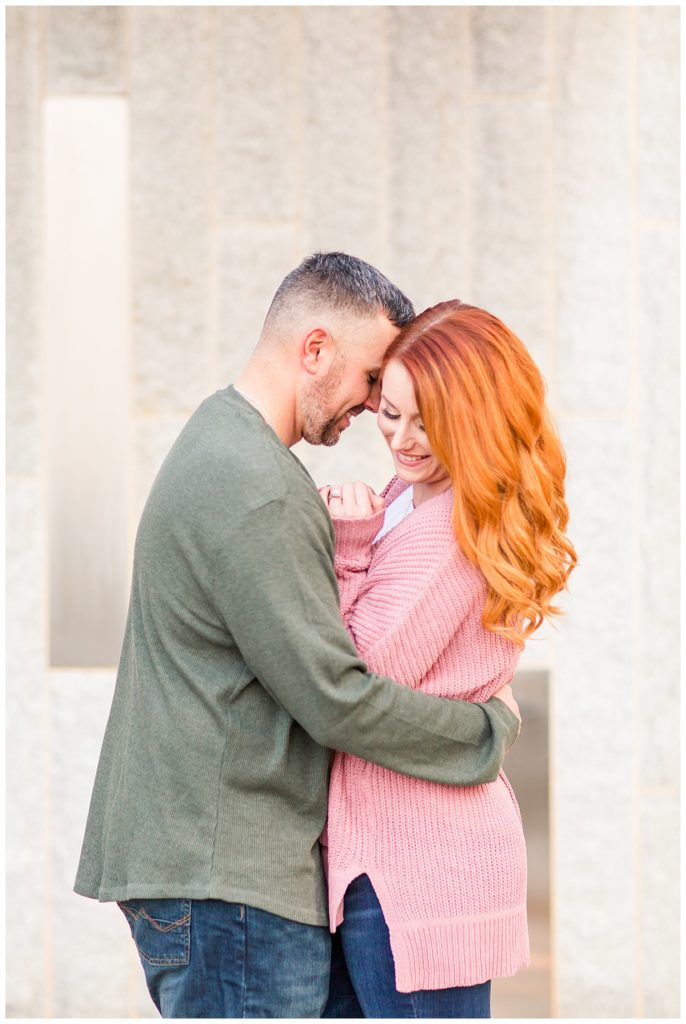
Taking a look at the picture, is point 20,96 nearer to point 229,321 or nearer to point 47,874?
point 229,321

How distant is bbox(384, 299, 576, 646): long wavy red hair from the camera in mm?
1687

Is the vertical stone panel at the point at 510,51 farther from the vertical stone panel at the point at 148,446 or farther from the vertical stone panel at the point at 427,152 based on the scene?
the vertical stone panel at the point at 148,446

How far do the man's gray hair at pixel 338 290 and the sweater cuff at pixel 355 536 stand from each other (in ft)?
1.13

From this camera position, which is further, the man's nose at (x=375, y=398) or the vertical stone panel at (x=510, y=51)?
the vertical stone panel at (x=510, y=51)

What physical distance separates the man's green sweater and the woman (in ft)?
0.21

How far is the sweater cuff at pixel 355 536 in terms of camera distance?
1777 millimetres

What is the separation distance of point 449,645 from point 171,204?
5.80ft

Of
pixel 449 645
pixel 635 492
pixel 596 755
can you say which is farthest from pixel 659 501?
pixel 449 645

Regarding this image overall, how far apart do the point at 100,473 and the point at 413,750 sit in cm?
169

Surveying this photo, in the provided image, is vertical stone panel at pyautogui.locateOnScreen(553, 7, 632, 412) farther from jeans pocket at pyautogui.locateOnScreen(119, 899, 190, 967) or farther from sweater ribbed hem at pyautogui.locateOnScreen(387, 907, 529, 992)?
jeans pocket at pyautogui.locateOnScreen(119, 899, 190, 967)

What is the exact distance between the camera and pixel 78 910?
121 inches

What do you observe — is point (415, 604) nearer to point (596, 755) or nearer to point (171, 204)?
point (596, 755)

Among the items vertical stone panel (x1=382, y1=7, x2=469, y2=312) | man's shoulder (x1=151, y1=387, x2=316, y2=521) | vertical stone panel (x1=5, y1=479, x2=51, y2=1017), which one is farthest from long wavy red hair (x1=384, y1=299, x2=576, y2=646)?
vertical stone panel (x1=5, y1=479, x2=51, y2=1017)

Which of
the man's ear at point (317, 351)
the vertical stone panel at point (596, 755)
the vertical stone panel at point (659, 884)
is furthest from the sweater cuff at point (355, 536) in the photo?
the vertical stone panel at point (659, 884)
